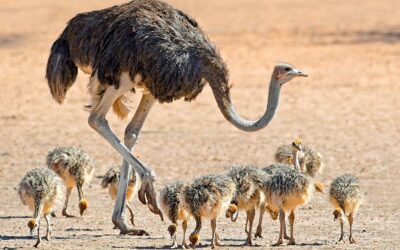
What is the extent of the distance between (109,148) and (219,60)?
5.75m

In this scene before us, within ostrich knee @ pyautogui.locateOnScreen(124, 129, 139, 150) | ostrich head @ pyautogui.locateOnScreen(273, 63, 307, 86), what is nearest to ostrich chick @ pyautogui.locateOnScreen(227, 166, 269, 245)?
ostrich head @ pyautogui.locateOnScreen(273, 63, 307, 86)

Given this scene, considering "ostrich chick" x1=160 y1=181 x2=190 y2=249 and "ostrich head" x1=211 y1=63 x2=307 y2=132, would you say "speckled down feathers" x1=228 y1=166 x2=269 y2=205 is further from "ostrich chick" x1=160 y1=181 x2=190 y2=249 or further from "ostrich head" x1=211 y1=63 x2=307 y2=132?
"ostrich head" x1=211 y1=63 x2=307 y2=132


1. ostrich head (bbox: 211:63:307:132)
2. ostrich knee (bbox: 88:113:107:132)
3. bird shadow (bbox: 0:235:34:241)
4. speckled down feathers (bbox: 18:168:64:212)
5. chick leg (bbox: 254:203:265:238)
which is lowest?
bird shadow (bbox: 0:235:34:241)

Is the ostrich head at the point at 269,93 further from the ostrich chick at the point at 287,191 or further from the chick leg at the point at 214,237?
the chick leg at the point at 214,237

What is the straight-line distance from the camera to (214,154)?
52.8ft

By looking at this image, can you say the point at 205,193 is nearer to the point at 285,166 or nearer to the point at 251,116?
the point at 285,166

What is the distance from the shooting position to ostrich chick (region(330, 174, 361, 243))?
10258 mm

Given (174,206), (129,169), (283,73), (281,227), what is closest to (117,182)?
(129,169)

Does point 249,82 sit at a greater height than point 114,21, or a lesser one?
greater

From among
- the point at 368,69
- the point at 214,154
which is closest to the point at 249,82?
the point at 368,69

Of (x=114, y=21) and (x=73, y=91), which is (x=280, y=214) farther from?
(x=73, y=91)

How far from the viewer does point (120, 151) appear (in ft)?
36.1

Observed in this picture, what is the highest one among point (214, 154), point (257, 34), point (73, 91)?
point (257, 34)

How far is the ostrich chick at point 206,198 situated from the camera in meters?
9.55
